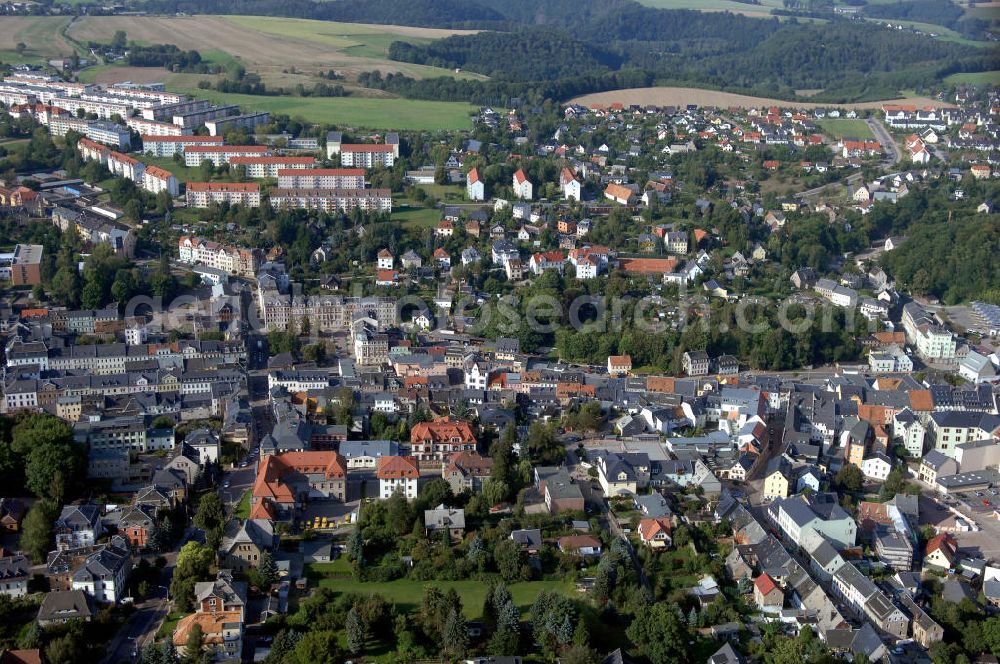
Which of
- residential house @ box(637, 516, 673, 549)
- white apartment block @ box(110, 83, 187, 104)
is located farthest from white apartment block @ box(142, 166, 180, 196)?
residential house @ box(637, 516, 673, 549)

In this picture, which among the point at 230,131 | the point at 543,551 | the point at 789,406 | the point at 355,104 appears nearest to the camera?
the point at 543,551

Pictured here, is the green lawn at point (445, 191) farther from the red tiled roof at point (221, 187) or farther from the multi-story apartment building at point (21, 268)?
the multi-story apartment building at point (21, 268)

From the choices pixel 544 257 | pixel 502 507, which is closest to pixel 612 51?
→ pixel 544 257

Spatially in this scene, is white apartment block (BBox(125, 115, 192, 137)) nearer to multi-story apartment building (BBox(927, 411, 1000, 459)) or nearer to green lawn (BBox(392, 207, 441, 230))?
green lawn (BBox(392, 207, 441, 230))

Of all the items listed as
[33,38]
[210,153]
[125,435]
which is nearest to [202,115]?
[210,153]

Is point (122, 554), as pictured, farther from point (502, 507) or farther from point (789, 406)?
point (789, 406)

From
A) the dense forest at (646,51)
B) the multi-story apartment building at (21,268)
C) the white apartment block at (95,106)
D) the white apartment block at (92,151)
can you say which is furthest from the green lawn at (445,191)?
the white apartment block at (95,106)
